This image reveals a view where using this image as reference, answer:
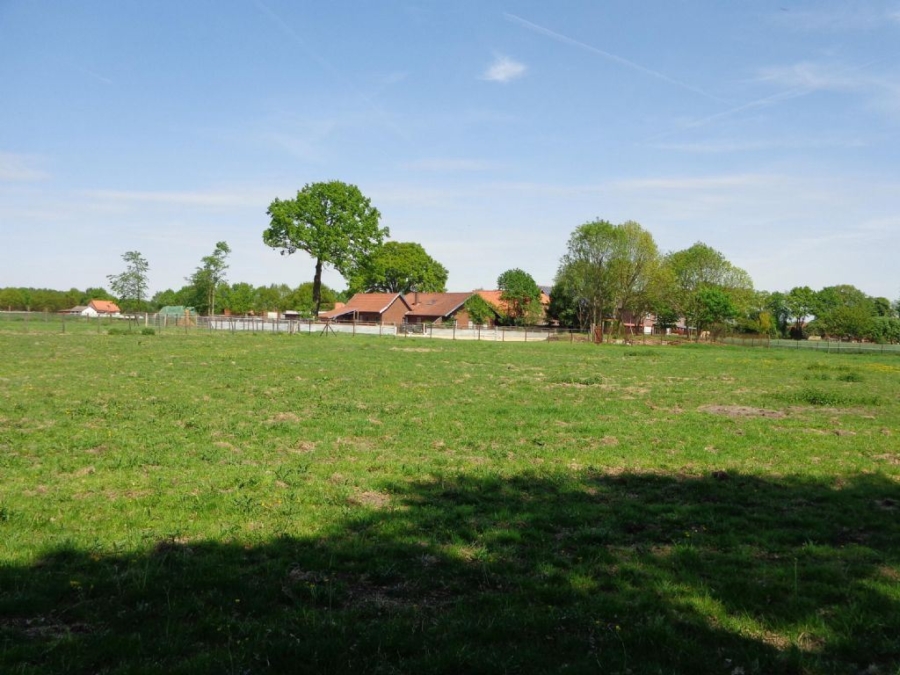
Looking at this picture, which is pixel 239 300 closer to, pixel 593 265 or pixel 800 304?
pixel 593 265

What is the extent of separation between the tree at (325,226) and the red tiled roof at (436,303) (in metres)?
16.9

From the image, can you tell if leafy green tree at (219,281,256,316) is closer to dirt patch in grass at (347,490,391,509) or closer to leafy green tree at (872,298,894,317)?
dirt patch in grass at (347,490,391,509)

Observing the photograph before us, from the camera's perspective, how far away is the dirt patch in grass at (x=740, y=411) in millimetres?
14905

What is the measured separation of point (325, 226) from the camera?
7469 centimetres

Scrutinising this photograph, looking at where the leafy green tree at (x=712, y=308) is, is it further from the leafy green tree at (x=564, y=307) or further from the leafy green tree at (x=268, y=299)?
the leafy green tree at (x=268, y=299)

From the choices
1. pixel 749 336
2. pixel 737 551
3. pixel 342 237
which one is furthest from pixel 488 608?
pixel 342 237

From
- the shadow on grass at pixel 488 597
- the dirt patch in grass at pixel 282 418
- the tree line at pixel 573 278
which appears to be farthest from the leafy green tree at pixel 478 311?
the shadow on grass at pixel 488 597

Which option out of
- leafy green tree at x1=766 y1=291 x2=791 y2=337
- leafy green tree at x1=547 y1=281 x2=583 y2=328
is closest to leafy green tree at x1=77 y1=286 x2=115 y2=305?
leafy green tree at x1=547 y1=281 x2=583 y2=328

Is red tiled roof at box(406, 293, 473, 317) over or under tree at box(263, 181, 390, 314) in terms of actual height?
under

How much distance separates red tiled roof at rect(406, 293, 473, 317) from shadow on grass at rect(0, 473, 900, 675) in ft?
266

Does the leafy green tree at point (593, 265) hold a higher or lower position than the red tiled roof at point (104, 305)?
higher

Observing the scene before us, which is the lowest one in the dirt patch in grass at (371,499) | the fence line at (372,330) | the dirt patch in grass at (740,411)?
the dirt patch in grass at (371,499)

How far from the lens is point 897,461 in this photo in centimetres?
1035

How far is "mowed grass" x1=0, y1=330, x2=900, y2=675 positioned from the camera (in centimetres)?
424
